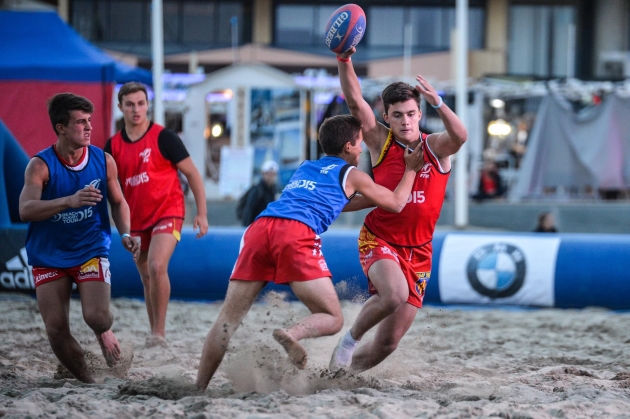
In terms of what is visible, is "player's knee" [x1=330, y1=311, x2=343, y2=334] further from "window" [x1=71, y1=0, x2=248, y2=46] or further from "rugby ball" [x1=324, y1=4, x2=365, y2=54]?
"window" [x1=71, y1=0, x2=248, y2=46]

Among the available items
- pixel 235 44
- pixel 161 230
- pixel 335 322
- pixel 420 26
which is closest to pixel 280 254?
pixel 335 322

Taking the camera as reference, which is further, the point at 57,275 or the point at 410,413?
the point at 57,275

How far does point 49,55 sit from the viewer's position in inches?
458

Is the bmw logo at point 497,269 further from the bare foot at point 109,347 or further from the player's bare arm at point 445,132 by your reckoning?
the bare foot at point 109,347

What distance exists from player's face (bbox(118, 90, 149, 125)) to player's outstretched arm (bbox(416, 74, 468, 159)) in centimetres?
248

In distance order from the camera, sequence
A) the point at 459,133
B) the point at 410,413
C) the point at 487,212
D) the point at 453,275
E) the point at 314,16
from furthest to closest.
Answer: the point at 314,16 < the point at 487,212 < the point at 453,275 < the point at 459,133 < the point at 410,413

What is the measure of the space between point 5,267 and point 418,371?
5564 mm

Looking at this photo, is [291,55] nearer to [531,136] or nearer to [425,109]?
[425,109]

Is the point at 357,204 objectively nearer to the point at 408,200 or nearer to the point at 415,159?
the point at 408,200

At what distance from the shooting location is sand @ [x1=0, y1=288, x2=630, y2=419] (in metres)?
4.00

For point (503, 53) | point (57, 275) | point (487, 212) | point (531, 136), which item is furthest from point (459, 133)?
point (503, 53)

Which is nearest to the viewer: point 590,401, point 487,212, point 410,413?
point 410,413

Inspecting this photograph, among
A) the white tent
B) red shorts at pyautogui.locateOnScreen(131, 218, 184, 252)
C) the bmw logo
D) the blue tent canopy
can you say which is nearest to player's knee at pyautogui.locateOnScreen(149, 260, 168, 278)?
red shorts at pyautogui.locateOnScreen(131, 218, 184, 252)

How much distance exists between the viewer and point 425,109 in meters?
19.8
